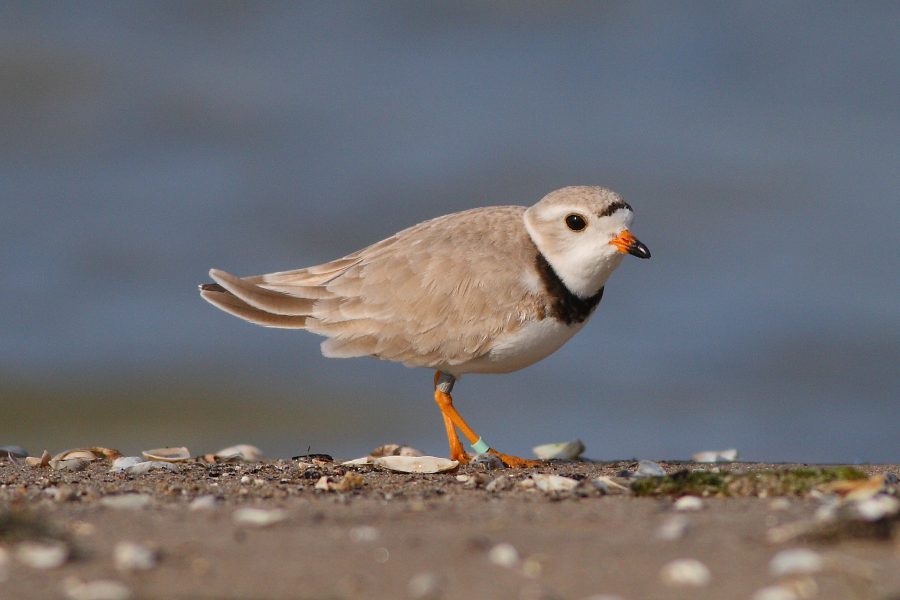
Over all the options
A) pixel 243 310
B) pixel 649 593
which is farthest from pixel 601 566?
pixel 243 310

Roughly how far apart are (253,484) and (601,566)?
203cm

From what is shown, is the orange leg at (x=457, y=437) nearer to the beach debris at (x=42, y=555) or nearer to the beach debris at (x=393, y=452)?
Result: the beach debris at (x=393, y=452)

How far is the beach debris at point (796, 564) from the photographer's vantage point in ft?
Result: 9.58

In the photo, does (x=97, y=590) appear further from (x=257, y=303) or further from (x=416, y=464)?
(x=257, y=303)

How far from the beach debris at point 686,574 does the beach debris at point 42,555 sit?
1.51 metres

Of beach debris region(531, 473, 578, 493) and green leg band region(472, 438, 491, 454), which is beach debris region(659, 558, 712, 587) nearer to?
beach debris region(531, 473, 578, 493)

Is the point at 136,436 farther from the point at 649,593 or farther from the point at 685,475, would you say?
the point at 649,593

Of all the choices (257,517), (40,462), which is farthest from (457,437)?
(257,517)

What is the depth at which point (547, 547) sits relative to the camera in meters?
3.25

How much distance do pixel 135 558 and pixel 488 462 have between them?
2806mm

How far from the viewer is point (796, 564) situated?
115 inches

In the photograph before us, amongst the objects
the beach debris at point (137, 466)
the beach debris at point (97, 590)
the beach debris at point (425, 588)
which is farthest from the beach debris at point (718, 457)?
the beach debris at point (97, 590)

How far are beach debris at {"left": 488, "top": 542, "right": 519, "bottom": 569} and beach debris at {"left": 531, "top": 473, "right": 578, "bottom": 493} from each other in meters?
1.32

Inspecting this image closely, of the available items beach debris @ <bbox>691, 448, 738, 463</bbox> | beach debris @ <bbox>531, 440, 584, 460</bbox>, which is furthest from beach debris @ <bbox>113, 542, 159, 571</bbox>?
beach debris @ <bbox>691, 448, 738, 463</bbox>
